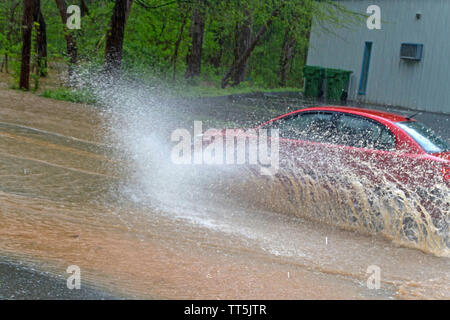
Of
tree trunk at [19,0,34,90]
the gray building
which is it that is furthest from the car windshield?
the gray building

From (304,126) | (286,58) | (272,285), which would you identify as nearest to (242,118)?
(304,126)

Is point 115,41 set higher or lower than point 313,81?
higher

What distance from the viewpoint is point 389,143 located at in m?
7.46

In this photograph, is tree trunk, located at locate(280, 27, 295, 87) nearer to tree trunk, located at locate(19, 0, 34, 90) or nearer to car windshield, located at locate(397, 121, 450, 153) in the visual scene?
→ tree trunk, located at locate(19, 0, 34, 90)

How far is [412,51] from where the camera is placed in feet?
82.9

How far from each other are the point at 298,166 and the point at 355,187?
2.90 feet

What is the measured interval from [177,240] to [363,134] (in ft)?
9.95

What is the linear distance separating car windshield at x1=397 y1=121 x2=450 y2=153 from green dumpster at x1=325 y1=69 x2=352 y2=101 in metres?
19.8

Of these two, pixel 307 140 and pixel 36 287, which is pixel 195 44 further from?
pixel 36 287

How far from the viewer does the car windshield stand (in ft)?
23.8

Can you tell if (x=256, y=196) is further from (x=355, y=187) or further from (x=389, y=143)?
(x=389, y=143)

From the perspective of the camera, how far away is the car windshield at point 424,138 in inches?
286

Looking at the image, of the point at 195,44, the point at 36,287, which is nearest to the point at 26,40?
the point at 195,44

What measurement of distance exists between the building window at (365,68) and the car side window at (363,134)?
798 inches
